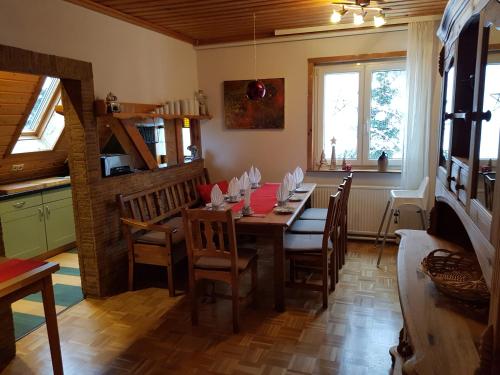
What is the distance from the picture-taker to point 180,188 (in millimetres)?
4414

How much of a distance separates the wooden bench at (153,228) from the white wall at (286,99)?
4.02ft

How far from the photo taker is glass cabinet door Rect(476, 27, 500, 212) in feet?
3.47

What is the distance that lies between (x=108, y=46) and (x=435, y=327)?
11.2 feet

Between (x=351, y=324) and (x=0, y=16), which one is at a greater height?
(x=0, y=16)

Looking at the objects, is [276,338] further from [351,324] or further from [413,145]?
[413,145]

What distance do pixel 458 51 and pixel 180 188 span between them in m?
3.38

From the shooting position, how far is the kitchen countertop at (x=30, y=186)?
12.5ft

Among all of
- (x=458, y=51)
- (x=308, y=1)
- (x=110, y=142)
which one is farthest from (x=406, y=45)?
(x=110, y=142)

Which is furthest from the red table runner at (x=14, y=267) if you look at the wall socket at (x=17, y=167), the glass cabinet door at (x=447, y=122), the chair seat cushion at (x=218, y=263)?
the wall socket at (x=17, y=167)

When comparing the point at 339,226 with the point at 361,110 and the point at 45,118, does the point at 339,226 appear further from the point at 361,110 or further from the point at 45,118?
the point at 45,118

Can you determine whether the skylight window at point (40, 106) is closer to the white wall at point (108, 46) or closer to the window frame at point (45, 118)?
the window frame at point (45, 118)

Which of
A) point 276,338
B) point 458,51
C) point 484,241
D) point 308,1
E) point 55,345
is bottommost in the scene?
point 276,338

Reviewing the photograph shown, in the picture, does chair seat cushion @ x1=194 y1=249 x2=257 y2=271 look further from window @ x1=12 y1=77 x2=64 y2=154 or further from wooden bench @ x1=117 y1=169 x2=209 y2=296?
window @ x1=12 y1=77 x2=64 y2=154

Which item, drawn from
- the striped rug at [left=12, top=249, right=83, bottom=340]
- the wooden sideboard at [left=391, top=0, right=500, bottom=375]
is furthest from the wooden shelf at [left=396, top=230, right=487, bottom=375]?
the striped rug at [left=12, top=249, right=83, bottom=340]
